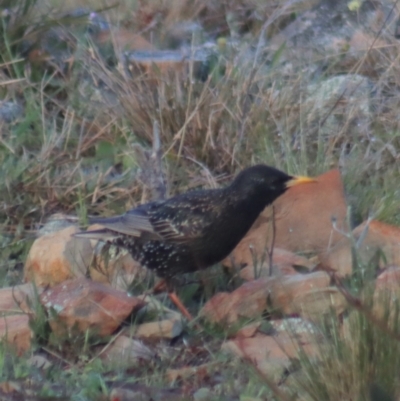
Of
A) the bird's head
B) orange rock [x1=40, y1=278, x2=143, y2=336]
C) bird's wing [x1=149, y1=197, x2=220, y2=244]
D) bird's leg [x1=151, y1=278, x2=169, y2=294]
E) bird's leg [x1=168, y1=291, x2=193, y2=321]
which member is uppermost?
the bird's head

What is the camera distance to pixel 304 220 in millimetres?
5250

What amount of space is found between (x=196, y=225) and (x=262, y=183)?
39cm

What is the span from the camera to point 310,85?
6.80 m

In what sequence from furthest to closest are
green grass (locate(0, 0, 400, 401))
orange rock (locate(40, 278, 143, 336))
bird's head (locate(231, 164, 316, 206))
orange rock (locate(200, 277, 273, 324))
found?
green grass (locate(0, 0, 400, 401)) → bird's head (locate(231, 164, 316, 206)) → orange rock (locate(200, 277, 273, 324)) → orange rock (locate(40, 278, 143, 336))

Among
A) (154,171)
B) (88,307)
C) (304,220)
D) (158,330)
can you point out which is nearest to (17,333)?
(88,307)

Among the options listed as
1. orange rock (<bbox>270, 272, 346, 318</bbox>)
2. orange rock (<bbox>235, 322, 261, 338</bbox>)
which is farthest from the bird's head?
orange rock (<bbox>235, 322, 261, 338</bbox>)

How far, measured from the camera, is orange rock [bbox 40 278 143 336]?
4137mm

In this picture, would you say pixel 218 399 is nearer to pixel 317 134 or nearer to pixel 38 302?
pixel 38 302

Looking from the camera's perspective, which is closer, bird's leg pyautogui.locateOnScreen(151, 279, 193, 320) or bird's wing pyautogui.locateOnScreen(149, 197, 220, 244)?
bird's leg pyautogui.locateOnScreen(151, 279, 193, 320)

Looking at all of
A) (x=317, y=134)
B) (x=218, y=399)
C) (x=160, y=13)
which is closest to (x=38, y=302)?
(x=218, y=399)

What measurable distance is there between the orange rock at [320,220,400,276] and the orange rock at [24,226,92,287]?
118 cm

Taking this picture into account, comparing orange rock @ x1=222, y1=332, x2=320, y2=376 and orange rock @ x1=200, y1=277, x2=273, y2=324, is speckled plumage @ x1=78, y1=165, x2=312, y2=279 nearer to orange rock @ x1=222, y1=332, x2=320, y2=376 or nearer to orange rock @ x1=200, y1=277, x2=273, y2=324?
orange rock @ x1=200, y1=277, x2=273, y2=324

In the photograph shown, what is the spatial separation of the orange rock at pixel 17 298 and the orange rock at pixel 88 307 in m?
0.07

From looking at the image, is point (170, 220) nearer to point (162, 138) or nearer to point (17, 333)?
point (17, 333)
